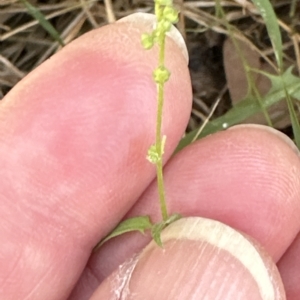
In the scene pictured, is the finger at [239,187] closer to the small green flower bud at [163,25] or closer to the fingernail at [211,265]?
the fingernail at [211,265]

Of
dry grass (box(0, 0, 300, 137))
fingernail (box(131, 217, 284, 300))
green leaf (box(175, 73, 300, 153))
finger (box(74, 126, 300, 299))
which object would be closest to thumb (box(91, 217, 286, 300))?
fingernail (box(131, 217, 284, 300))

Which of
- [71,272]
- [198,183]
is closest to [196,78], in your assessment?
[198,183]

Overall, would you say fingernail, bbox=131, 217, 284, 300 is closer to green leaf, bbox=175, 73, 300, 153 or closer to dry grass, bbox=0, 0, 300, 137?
green leaf, bbox=175, 73, 300, 153

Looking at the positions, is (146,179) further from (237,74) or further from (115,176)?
(237,74)

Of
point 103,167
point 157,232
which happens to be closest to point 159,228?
point 157,232

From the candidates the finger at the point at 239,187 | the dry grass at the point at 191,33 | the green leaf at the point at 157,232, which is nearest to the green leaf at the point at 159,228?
the green leaf at the point at 157,232

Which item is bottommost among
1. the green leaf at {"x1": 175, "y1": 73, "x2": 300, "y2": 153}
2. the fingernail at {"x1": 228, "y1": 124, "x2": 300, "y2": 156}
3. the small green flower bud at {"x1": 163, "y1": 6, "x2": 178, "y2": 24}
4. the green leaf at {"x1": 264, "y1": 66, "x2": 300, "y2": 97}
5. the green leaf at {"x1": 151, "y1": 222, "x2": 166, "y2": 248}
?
the fingernail at {"x1": 228, "y1": 124, "x2": 300, "y2": 156}
